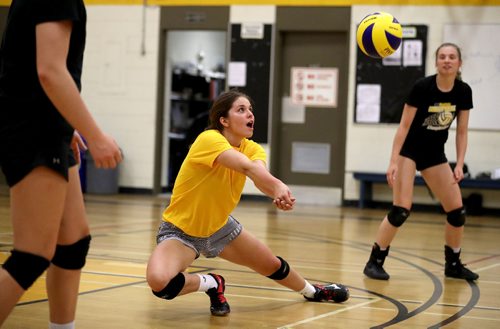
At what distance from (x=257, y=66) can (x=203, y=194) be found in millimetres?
9621

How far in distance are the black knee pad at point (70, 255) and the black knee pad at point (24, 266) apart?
204mm

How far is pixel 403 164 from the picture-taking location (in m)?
6.13

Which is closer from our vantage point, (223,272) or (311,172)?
(223,272)

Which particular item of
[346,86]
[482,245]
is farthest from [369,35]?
[346,86]

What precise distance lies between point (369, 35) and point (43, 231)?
12.2 ft

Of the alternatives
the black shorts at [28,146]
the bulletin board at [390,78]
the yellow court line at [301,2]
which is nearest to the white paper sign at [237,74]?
the yellow court line at [301,2]

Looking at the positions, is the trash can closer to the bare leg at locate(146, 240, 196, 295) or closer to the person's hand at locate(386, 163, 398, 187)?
the person's hand at locate(386, 163, 398, 187)

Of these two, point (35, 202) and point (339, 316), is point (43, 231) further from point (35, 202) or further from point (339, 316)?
point (339, 316)

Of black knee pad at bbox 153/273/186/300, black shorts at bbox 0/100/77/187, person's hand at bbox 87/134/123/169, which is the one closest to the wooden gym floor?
black knee pad at bbox 153/273/186/300

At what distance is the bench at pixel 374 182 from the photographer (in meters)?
12.1

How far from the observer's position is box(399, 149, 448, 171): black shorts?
20.0 ft

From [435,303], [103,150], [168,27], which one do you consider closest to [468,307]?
[435,303]

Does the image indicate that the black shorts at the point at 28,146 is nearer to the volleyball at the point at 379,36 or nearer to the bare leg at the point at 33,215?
the bare leg at the point at 33,215

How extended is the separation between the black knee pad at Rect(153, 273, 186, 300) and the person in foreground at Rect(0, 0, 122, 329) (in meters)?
1.34
